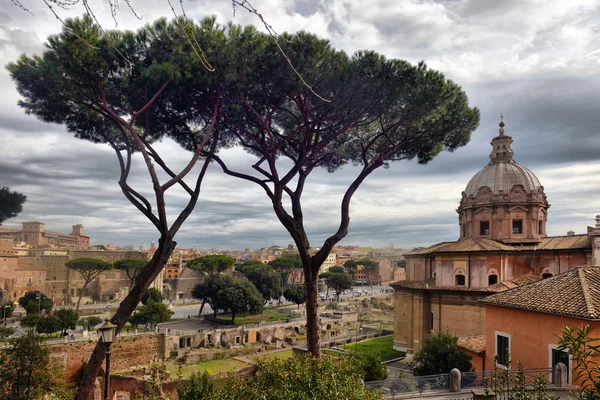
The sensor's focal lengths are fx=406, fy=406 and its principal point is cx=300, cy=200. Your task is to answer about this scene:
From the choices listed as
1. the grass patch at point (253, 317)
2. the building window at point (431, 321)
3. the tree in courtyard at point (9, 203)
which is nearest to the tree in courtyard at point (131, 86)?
the tree in courtyard at point (9, 203)

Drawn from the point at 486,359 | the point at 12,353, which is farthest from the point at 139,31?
the point at 486,359

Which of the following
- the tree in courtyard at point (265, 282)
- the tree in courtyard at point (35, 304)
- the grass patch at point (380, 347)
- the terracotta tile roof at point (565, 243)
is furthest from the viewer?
the tree in courtyard at point (265, 282)

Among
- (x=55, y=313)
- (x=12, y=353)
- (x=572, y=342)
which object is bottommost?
(x=55, y=313)

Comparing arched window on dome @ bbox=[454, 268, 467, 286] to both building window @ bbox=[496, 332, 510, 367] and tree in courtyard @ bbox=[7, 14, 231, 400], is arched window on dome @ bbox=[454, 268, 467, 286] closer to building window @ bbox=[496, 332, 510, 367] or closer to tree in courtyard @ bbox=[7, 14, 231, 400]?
building window @ bbox=[496, 332, 510, 367]

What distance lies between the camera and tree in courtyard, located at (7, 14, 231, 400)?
7820 millimetres

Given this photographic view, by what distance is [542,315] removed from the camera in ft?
29.1

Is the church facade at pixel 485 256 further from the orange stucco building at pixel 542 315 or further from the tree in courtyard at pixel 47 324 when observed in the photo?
the tree in courtyard at pixel 47 324

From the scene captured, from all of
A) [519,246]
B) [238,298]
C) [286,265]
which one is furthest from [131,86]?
[286,265]

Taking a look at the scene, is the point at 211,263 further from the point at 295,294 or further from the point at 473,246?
the point at 473,246

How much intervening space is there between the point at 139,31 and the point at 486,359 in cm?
1177

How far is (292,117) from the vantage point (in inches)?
423

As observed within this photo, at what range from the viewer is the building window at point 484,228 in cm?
2245

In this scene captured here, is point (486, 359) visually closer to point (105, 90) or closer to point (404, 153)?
point (404, 153)

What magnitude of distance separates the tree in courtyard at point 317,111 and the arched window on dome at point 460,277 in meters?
10.2
